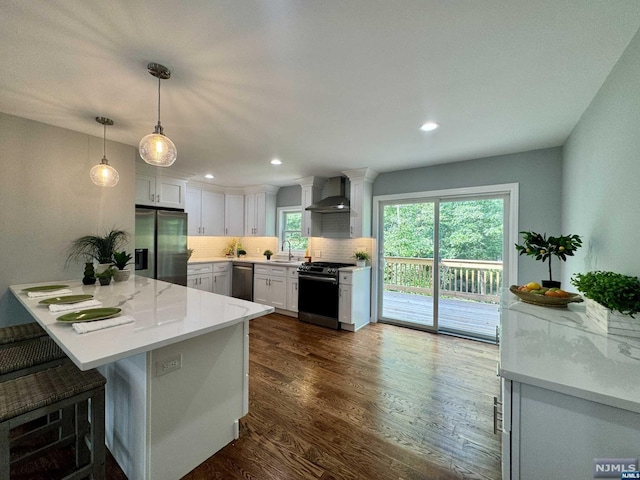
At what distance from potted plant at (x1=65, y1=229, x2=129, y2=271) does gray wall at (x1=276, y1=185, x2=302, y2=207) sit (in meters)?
3.18

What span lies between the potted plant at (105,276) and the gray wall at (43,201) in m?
0.61

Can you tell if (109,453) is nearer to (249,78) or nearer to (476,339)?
(249,78)

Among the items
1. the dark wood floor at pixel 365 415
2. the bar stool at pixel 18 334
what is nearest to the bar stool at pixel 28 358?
the bar stool at pixel 18 334

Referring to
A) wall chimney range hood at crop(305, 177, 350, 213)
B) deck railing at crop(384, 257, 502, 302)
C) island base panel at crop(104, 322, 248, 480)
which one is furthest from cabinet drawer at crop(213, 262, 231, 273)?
island base panel at crop(104, 322, 248, 480)

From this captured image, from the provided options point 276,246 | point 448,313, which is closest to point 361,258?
point 448,313

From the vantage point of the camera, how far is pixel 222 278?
5.28m

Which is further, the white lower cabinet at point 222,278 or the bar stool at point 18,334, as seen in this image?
the white lower cabinet at point 222,278

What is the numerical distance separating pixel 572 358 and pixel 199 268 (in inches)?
199

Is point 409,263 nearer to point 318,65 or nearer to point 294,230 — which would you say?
point 294,230

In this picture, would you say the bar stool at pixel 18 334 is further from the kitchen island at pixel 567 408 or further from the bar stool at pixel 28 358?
the kitchen island at pixel 567 408

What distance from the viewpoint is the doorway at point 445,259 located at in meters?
3.52

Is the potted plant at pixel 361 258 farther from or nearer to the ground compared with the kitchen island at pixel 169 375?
farther from the ground

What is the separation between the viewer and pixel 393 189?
4148mm

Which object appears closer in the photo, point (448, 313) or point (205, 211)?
point (448, 313)
